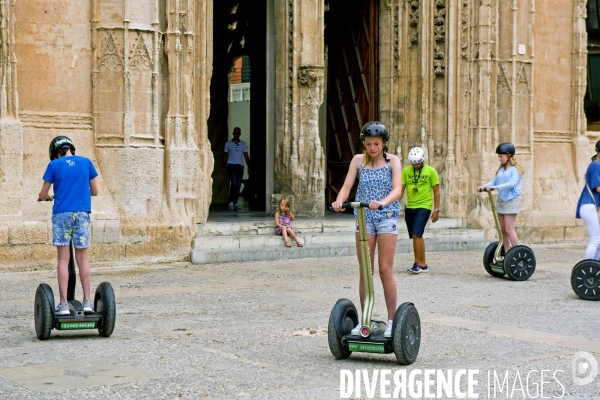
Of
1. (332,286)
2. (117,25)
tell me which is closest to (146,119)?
(117,25)

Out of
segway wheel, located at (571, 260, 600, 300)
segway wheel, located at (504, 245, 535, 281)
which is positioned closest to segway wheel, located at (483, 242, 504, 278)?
segway wheel, located at (504, 245, 535, 281)

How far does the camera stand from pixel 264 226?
620 inches

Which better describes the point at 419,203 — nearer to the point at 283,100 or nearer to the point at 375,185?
the point at 283,100

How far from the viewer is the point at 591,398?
6211 mm

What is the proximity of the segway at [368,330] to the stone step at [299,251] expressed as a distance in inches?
290

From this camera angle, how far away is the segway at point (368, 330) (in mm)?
7004

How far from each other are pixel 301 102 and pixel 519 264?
19.2 ft

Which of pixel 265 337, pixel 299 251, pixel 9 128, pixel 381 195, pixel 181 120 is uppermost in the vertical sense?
pixel 181 120

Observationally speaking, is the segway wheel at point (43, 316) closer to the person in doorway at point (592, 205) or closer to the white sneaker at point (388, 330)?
the white sneaker at point (388, 330)

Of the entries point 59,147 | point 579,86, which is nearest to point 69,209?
point 59,147

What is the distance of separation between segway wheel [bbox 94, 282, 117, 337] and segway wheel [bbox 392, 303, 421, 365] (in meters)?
2.51

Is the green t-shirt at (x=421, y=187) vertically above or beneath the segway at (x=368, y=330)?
above

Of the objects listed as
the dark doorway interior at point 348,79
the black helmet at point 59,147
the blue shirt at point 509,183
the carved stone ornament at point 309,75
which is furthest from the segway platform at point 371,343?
the dark doorway interior at point 348,79

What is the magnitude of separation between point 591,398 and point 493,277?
7.13 meters
